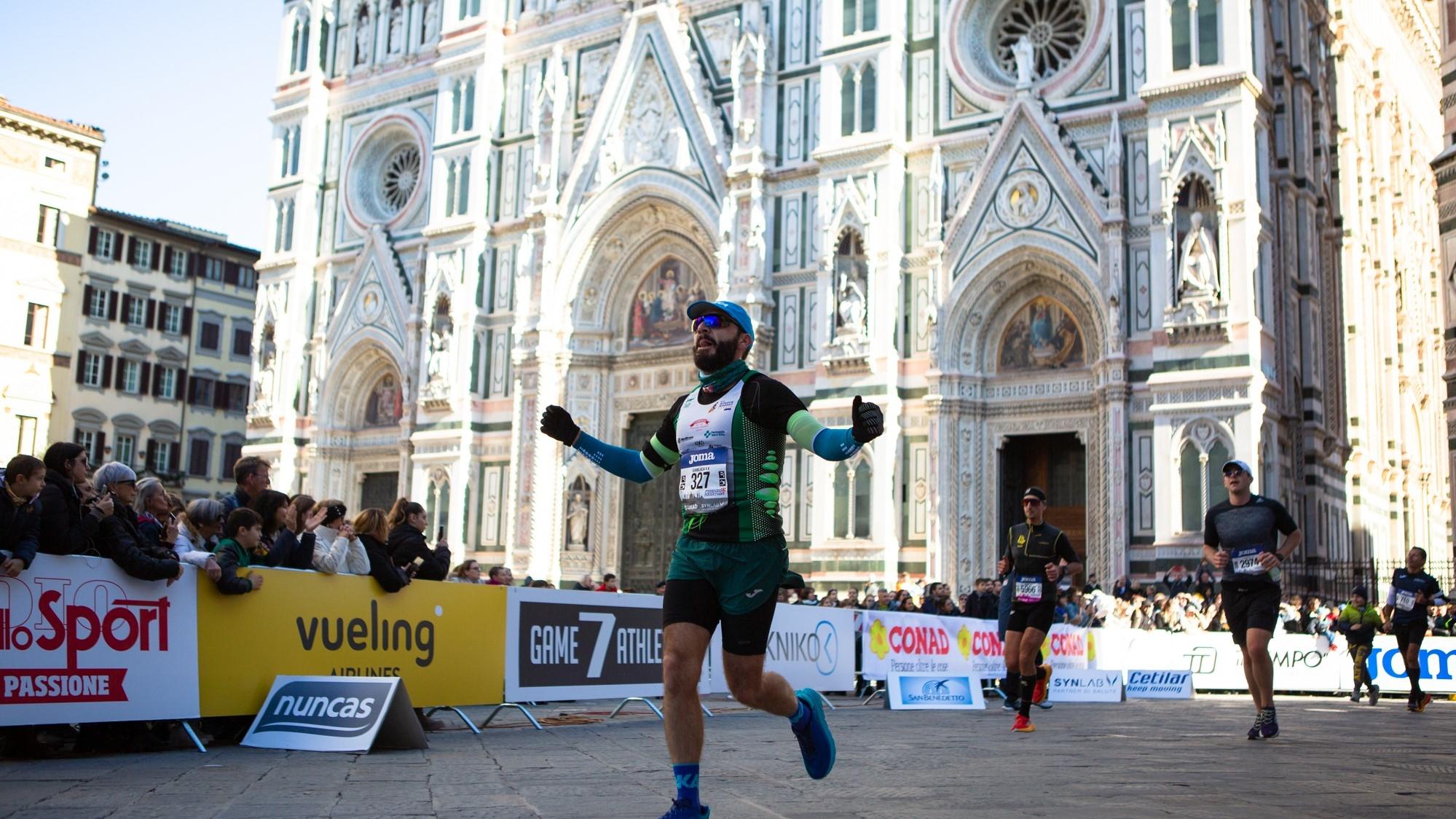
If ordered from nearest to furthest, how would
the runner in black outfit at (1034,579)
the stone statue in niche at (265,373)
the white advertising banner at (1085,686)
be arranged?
the runner in black outfit at (1034,579) → the white advertising banner at (1085,686) → the stone statue in niche at (265,373)

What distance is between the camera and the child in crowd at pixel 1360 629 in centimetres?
1806

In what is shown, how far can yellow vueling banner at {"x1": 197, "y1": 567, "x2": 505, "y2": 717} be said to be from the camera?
9.45 meters

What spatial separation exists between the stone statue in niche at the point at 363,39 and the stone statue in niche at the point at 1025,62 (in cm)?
1919

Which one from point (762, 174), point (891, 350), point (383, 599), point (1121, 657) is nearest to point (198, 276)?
point (762, 174)

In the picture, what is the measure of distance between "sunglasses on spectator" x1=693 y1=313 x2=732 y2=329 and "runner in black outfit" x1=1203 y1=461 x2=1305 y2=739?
562 cm

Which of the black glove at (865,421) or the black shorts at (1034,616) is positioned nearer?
the black glove at (865,421)

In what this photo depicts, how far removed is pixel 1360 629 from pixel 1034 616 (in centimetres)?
869

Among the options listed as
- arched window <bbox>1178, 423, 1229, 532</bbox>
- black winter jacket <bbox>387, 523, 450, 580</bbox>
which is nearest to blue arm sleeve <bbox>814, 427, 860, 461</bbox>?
black winter jacket <bbox>387, 523, 450, 580</bbox>

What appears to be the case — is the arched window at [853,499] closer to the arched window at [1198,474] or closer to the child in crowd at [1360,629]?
the arched window at [1198,474]

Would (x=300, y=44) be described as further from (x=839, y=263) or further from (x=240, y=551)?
(x=240, y=551)

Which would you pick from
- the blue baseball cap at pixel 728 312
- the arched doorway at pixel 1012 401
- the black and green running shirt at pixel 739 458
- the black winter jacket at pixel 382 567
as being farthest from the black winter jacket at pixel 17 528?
the arched doorway at pixel 1012 401

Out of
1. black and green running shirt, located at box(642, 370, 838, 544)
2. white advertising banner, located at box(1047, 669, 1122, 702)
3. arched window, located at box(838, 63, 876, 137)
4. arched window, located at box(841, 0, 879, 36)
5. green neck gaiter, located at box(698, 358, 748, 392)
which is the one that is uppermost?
arched window, located at box(841, 0, 879, 36)

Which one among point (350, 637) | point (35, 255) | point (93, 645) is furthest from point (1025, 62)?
point (35, 255)

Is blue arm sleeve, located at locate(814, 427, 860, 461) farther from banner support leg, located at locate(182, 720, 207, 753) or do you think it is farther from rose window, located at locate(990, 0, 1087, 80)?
rose window, located at locate(990, 0, 1087, 80)
